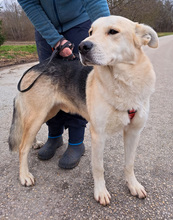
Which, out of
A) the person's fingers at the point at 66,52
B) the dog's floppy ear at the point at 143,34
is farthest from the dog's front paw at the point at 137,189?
the person's fingers at the point at 66,52

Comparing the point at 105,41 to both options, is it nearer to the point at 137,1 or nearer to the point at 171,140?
the point at 171,140

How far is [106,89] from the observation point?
70.9 inches

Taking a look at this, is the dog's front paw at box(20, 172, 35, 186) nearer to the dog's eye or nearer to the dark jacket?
the dark jacket

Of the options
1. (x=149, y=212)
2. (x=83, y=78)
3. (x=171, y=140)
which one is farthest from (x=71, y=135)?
(x=171, y=140)

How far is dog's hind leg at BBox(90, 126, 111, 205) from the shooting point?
1.89 metres

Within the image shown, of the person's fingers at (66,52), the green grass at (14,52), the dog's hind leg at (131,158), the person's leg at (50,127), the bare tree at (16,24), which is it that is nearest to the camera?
the dog's hind leg at (131,158)

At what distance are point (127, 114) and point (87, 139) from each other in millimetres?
1488

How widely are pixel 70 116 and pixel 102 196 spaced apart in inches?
46.4

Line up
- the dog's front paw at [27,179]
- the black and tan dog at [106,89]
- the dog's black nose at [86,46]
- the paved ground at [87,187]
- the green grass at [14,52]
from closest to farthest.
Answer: the dog's black nose at [86,46]
the black and tan dog at [106,89]
the paved ground at [87,187]
the dog's front paw at [27,179]
the green grass at [14,52]

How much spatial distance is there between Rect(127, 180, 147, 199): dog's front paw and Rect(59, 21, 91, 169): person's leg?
0.77 metres

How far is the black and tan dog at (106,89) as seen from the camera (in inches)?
66.6

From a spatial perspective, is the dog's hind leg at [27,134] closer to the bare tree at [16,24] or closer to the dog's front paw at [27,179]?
the dog's front paw at [27,179]

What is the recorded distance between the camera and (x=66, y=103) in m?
2.38

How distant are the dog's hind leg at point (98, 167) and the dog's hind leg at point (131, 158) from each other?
11.0 inches
